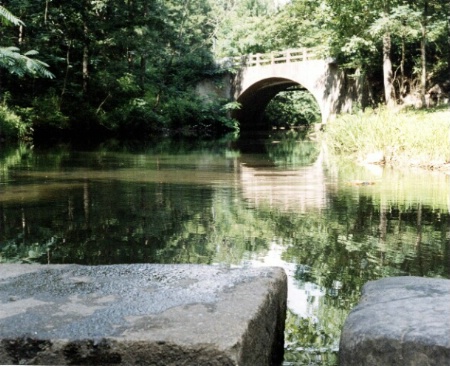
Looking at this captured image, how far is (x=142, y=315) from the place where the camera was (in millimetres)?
2074

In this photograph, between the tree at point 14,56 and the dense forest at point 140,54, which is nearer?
the tree at point 14,56

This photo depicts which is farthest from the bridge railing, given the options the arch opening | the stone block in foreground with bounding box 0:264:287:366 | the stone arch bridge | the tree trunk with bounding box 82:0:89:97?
the stone block in foreground with bounding box 0:264:287:366

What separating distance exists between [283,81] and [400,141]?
20.6 metres

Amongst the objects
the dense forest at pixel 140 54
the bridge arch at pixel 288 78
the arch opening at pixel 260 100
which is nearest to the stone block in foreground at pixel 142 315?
the dense forest at pixel 140 54

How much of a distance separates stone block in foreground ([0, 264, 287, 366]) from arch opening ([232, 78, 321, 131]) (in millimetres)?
28550

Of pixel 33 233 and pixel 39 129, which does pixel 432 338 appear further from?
pixel 39 129

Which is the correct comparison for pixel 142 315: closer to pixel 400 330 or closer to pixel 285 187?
pixel 400 330

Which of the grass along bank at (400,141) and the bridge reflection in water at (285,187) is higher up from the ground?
the grass along bank at (400,141)

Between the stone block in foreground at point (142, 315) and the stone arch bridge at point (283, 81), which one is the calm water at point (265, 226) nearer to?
the stone block in foreground at point (142, 315)

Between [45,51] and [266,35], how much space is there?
42.6 ft

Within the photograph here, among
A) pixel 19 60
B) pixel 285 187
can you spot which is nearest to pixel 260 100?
pixel 285 187

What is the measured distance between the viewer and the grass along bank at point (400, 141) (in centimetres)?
1042

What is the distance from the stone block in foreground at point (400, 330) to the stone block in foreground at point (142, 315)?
0.36 meters

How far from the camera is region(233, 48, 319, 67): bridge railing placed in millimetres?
28947
